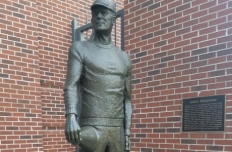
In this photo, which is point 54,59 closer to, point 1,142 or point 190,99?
point 1,142

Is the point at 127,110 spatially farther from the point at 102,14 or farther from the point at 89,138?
the point at 102,14

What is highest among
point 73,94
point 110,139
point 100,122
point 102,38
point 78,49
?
point 102,38

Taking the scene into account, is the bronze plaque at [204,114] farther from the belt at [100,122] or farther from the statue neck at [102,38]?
the statue neck at [102,38]

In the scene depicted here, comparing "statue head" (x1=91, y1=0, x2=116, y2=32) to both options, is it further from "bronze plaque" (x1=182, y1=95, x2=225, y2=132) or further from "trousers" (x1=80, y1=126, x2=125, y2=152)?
"bronze plaque" (x1=182, y1=95, x2=225, y2=132)

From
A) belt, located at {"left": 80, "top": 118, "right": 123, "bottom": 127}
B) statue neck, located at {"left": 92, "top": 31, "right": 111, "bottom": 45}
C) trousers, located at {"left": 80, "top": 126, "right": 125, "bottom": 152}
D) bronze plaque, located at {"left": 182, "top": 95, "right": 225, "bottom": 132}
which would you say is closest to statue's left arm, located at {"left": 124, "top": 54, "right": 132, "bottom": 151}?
trousers, located at {"left": 80, "top": 126, "right": 125, "bottom": 152}

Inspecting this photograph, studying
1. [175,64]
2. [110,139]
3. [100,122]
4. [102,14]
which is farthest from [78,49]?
[175,64]

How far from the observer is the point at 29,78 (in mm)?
4125

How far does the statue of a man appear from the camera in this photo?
7.86 ft

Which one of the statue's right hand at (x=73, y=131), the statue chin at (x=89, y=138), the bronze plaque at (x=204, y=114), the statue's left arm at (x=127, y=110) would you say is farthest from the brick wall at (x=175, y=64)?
the statue's right hand at (x=73, y=131)

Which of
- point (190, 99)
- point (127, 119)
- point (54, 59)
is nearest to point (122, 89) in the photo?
point (127, 119)

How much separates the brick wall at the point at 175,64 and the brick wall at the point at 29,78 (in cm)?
136

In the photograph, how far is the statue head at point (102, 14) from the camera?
2420mm

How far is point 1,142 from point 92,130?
196 centimetres

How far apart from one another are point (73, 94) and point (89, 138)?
363 mm
